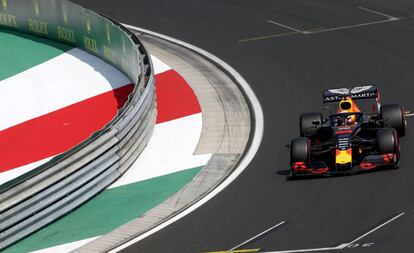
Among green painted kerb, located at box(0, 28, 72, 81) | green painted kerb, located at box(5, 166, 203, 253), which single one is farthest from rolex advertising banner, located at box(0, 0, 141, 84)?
green painted kerb, located at box(5, 166, 203, 253)

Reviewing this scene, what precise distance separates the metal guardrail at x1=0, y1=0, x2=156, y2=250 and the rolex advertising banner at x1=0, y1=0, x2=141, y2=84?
4122 millimetres

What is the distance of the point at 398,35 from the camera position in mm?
30422

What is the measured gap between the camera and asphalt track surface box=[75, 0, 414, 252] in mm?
18688

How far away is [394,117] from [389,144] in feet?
5.52

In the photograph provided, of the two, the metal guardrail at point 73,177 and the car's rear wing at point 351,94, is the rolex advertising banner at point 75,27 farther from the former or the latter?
the car's rear wing at point 351,94

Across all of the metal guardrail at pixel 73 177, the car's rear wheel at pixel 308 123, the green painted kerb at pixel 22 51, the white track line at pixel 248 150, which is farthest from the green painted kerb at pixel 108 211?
the green painted kerb at pixel 22 51

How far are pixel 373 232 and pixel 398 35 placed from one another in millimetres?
13197

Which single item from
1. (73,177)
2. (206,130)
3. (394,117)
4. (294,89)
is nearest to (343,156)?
(394,117)

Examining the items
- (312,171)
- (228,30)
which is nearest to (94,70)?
(228,30)

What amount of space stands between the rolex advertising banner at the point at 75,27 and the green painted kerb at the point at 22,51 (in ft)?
0.90

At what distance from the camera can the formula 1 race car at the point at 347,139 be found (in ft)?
68.2

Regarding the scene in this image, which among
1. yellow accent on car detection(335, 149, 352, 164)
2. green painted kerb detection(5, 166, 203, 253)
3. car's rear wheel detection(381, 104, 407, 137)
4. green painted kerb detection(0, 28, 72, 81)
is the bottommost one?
green painted kerb detection(5, 166, 203, 253)

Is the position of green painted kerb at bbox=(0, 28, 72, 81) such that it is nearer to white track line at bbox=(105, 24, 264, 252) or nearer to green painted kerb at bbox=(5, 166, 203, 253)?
white track line at bbox=(105, 24, 264, 252)

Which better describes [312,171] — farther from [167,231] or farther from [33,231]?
[33,231]
